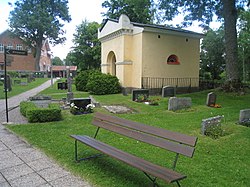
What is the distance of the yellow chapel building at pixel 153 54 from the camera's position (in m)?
17.5

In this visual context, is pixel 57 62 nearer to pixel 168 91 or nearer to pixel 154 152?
pixel 168 91

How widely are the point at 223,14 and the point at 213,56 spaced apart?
15.4 m

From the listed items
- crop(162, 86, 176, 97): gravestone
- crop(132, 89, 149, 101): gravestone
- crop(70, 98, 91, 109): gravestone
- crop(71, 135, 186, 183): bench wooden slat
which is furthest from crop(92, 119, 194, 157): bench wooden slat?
crop(162, 86, 176, 97): gravestone

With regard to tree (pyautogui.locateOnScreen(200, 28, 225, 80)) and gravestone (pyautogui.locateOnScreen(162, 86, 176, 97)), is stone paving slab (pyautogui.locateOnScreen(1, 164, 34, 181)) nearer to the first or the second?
gravestone (pyautogui.locateOnScreen(162, 86, 176, 97))

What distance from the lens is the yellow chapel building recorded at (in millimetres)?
17516

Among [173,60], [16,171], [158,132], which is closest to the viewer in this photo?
[158,132]

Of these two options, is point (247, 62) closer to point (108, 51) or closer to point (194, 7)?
point (194, 7)

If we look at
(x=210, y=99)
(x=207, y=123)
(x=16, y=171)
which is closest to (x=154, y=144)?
(x=16, y=171)

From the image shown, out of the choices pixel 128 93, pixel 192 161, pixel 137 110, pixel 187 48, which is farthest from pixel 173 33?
pixel 192 161

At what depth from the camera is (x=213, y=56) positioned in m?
30.9

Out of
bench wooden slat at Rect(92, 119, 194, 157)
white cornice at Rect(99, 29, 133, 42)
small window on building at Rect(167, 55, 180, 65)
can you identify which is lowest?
bench wooden slat at Rect(92, 119, 194, 157)

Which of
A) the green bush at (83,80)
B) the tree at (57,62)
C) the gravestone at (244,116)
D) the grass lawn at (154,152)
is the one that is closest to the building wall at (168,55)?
the green bush at (83,80)

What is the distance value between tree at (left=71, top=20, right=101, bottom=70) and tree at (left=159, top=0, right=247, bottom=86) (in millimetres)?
A: 18785

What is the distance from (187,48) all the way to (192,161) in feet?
52.5
